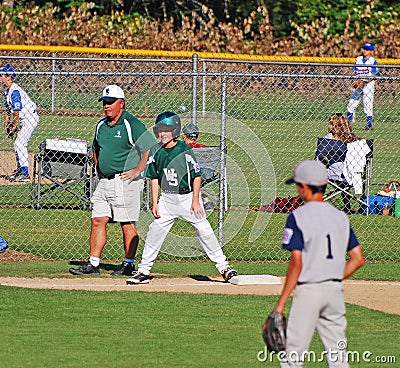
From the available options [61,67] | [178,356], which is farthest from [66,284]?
[61,67]

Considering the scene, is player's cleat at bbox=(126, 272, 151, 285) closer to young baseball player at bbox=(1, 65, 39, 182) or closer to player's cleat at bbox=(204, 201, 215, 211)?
player's cleat at bbox=(204, 201, 215, 211)

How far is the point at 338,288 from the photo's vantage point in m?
6.04

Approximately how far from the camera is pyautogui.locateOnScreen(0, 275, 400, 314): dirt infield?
999 cm

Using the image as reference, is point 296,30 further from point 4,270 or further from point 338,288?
point 338,288

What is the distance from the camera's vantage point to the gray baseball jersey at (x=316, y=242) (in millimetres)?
5957

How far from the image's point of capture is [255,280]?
1055 cm

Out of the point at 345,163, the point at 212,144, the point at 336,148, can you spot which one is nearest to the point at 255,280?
the point at 345,163

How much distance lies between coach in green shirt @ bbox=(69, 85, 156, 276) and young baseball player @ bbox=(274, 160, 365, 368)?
456cm

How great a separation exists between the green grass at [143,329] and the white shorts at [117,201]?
3.65 ft

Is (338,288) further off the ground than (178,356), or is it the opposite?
(338,288)

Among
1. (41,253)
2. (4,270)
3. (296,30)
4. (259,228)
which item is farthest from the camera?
(296,30)

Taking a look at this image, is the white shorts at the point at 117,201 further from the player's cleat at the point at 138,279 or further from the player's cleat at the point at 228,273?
the player's cleat at the point at 228,273

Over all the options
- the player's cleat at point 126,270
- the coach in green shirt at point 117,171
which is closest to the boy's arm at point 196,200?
the coach in green shirt at point 117,171

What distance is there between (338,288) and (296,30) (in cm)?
2721
